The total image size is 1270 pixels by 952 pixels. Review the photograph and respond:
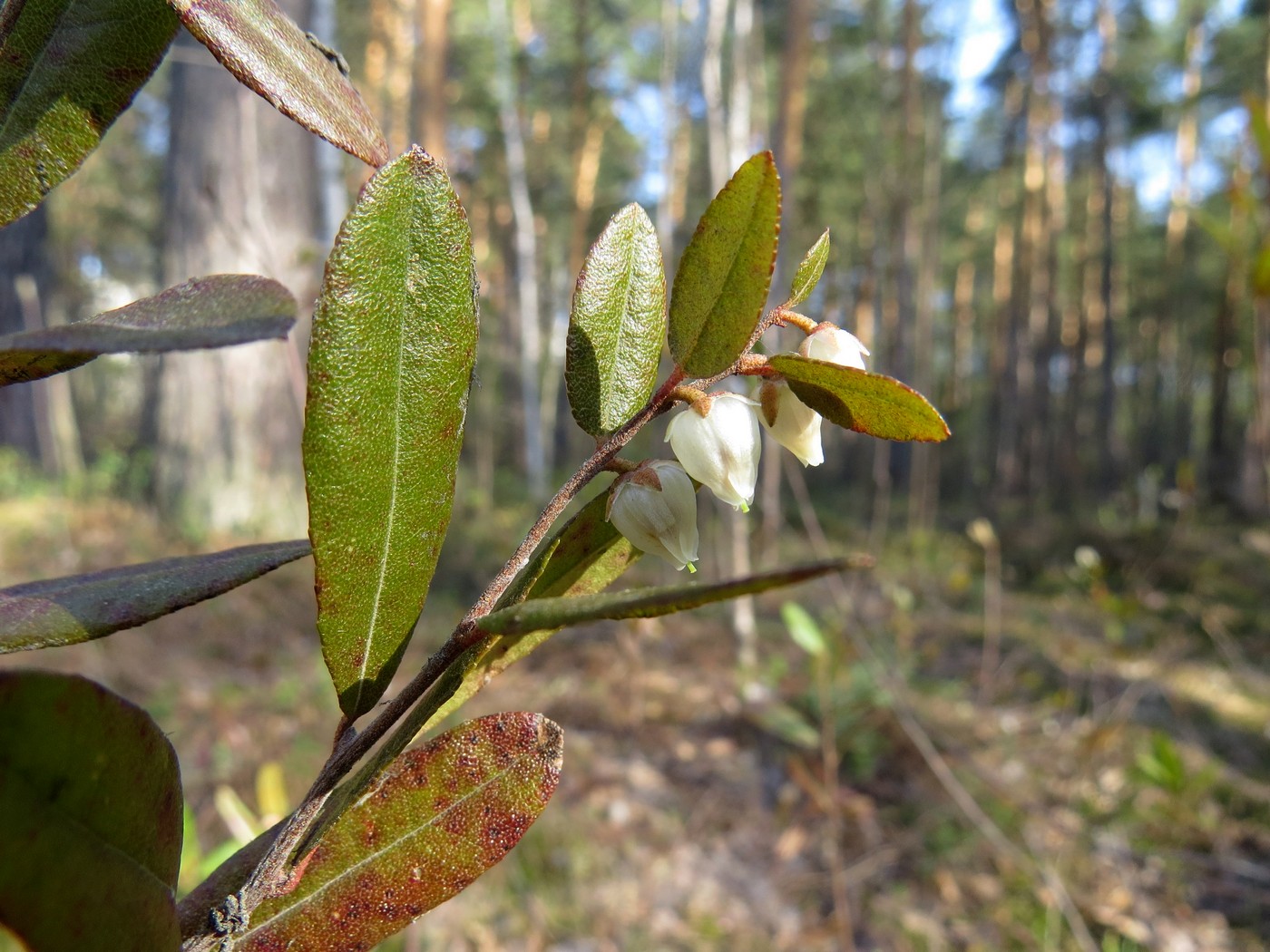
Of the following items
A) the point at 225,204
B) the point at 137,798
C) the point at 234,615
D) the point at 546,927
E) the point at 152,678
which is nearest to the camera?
the point at 137,798

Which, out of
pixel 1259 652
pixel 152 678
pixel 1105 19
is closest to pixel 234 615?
pixel 152 678

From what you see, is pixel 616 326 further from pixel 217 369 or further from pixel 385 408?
pixel 217 369

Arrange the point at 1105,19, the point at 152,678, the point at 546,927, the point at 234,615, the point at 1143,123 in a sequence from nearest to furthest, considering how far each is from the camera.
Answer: the point at 546,927
the point at 152,678
the point at 234,615
the point at 1105,19
the point at 1143,123

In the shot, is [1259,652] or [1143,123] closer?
[1259,652]

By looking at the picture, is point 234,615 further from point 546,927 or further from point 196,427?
point 546,927

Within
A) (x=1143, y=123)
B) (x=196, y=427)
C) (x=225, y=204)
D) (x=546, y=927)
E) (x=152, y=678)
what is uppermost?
(x=1143, y=123)

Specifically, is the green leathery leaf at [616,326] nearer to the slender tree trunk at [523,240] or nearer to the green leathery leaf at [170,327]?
the green leathery leaf at [170,327]

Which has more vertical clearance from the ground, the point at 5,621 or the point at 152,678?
the point at 5,621
